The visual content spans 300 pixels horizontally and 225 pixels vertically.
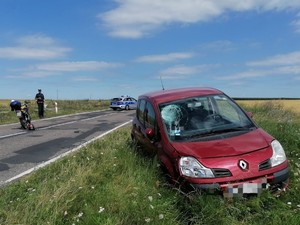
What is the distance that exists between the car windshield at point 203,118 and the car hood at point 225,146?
0.79 feet

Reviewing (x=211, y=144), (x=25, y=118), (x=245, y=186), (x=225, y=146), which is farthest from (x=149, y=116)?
(x=25, y=118)

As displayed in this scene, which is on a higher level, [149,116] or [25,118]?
[149,116]

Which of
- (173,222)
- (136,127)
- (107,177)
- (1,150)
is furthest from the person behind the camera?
(1,150)

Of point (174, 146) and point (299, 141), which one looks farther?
point (299, 141)

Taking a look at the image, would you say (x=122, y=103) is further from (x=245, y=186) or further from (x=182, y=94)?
(x=245, y=186)

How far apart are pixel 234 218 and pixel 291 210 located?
2.55 feet

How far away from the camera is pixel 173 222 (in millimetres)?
4469

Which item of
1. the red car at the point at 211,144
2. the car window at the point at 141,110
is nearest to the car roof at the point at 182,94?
the red car at the point at 211,144

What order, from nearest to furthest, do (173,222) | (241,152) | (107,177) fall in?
1. (173,222)
2. (241,152)
3. (107,177)

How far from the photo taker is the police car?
46406 mm

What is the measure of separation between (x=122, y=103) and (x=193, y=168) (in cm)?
4173

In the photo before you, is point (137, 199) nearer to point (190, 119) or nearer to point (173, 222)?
point (173, 222)

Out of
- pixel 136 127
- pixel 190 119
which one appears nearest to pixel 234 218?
pixel 190 119

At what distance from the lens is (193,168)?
5070 mm
